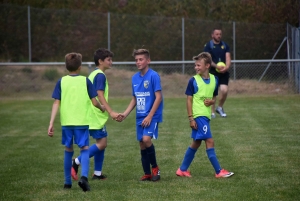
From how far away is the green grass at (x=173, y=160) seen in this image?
261 inches

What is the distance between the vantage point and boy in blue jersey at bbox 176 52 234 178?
7.51 meters

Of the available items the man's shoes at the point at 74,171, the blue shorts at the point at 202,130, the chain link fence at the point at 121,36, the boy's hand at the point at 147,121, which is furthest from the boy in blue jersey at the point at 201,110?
the chain link fence at the point at 121,36

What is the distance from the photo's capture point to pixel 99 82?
7559mm

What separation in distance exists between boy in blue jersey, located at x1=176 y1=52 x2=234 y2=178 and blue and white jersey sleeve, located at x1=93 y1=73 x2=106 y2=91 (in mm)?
1025

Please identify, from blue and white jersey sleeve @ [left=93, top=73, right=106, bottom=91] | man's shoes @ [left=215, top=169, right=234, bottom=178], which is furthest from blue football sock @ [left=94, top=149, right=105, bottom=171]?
man's shoes @ [left=215, top=169, right=234, bottom=178]

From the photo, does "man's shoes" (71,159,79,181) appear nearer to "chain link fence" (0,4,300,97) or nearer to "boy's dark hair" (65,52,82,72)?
"boy's dark hair" (65,52,82,72)

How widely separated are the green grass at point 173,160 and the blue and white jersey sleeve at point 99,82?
1.14 m

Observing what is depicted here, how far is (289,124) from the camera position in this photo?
12.3 metres

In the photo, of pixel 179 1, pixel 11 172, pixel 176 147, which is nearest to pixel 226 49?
pixel 176 147

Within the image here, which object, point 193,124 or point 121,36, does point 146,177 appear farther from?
point 121,36

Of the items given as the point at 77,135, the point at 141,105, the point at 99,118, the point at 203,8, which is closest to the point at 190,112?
the point at 141,105

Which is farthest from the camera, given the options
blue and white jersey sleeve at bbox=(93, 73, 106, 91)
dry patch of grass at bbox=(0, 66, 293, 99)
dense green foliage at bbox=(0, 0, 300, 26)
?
dense green foliage at bbox=(0, 0, 300, 26)

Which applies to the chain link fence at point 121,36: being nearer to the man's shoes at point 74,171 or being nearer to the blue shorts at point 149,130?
the man's shoes at point 74,171

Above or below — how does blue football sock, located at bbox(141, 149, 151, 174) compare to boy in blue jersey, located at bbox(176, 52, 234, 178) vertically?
below
